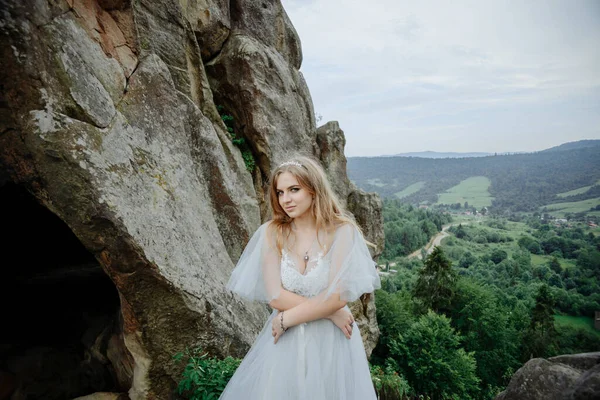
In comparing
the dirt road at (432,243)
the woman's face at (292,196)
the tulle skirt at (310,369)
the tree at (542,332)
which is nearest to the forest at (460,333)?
the tree at (542,332)

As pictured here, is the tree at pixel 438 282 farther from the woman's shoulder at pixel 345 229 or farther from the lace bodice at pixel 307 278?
the lace bodice at pixel 307 278

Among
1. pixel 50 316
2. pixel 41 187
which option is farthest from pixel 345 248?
pixel 50 316

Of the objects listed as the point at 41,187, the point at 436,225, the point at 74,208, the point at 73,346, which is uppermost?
the point at 41,187

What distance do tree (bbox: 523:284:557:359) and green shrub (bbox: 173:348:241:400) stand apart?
35774 mm

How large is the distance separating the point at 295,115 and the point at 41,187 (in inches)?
389

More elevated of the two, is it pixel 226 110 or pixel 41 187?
pixel 226 110

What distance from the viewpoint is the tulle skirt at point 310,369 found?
301 cm

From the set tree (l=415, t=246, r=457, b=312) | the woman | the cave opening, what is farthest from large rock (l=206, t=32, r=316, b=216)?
tree (l=415, t=246, r=457, b=312)

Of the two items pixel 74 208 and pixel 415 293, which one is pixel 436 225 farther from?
pixel 74 208

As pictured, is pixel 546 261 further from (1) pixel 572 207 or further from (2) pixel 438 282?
(1) pixel 572 207

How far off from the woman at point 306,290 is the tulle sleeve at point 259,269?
0.03ft

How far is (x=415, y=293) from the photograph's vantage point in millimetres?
31766

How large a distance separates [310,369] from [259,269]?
1.13 m

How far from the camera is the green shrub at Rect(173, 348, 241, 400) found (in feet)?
14.7
